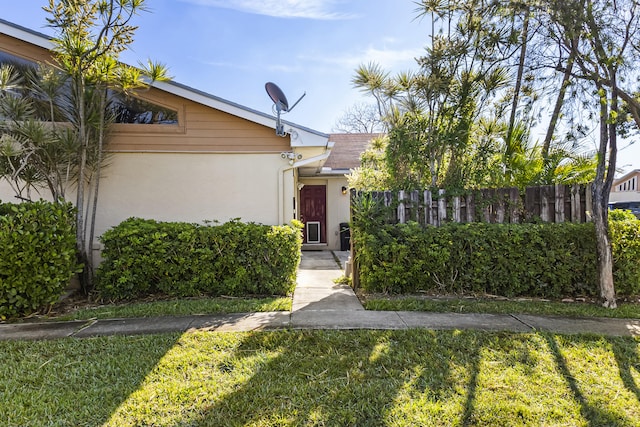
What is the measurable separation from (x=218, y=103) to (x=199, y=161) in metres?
1.14

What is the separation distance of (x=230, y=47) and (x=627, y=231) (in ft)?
28.8

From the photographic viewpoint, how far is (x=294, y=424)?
82.3 inches

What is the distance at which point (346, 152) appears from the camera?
12.7m

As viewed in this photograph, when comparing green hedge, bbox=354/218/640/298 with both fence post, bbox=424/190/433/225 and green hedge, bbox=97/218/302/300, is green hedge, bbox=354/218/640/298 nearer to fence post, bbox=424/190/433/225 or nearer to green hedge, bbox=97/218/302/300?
fence post, bbox=424/190/433/225

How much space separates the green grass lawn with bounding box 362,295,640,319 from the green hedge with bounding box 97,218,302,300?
157cm

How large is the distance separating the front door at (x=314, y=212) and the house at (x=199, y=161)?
4.65 metres

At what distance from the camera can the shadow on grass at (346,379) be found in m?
2.17

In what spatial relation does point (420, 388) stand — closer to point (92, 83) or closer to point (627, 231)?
point (627, 231)

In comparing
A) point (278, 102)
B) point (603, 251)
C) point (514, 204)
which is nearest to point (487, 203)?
point (514, 204)

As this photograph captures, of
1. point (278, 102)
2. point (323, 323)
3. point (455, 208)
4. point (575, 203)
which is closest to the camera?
point (323, 323)

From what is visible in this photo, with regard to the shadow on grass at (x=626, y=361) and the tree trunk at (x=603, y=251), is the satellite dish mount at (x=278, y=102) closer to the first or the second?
the tree trunk at (x=603, y=251)

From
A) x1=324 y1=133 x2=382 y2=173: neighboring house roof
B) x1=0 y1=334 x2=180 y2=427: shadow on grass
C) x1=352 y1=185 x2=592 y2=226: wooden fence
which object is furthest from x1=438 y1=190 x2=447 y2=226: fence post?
x1=324 y1=133 x2=382 y2=173: neighboring house roof

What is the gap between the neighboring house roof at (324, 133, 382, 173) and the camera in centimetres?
1133

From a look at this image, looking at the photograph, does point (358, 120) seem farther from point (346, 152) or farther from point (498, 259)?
point (498, 259)
